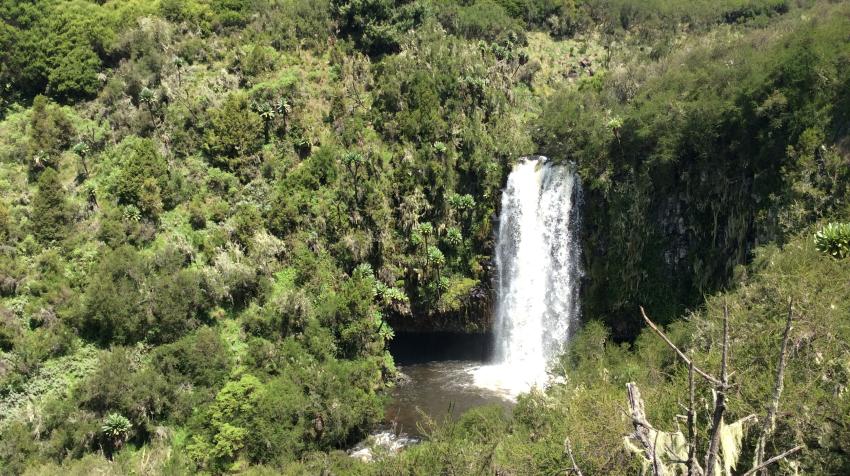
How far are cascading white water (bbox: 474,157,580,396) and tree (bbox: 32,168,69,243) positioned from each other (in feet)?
110

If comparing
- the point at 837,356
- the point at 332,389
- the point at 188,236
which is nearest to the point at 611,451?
the point at 837,356

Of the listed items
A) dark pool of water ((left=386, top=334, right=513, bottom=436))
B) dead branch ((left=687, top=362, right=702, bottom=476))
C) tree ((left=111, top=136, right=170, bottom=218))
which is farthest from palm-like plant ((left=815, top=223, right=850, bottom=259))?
tree ((left=111, top=136, right=170, bottom=218))

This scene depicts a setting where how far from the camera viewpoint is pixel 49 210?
42.9m

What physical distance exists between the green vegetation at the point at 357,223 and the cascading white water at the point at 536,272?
4.77 feet

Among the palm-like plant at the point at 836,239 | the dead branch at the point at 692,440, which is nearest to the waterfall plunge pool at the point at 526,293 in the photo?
the palm-like plant at the point at 836,239

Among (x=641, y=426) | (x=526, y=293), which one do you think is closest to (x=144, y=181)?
(x=526, y=293)

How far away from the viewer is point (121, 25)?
193 feet

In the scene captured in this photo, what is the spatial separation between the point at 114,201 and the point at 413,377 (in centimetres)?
2705

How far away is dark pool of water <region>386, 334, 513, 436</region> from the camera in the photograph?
123 ft

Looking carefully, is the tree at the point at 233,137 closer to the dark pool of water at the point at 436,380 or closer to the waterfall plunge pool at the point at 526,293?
the dark pool of water at the point at 436,380

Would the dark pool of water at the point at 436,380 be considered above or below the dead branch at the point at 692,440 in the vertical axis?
below

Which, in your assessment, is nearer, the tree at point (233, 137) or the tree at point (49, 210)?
the tree at point (49, 210)

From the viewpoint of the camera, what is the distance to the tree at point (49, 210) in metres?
42.2

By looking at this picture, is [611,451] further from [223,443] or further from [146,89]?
[146,89]
